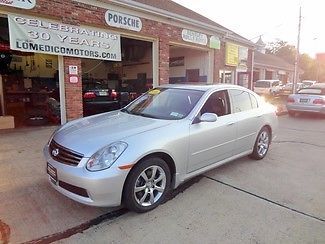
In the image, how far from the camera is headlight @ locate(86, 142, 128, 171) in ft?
9.82

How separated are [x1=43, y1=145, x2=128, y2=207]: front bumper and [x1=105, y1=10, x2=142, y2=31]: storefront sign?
6.76 metres

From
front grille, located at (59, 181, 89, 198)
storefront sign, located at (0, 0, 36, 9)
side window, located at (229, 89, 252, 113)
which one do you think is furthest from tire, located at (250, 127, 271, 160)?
storefront sign, located at (0, 0, 36, 9)

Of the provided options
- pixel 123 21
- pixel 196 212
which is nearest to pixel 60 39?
pixel 123 21

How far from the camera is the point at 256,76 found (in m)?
28.6

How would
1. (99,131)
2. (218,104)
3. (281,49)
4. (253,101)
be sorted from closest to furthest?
1. (99,131)
2. (218,104)
3. (253,101)
4. (281,49)

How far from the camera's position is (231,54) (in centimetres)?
1437

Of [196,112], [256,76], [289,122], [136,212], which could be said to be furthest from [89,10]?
[256,76]

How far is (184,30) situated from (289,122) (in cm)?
562

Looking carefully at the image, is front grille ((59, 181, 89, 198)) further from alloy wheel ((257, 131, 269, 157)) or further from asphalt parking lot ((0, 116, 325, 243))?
alloy wheel ((257, 131, 269, 157))

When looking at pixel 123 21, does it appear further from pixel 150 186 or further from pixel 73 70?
pixel 150 186

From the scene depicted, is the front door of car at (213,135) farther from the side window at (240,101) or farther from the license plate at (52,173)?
the license plate at (52,173)

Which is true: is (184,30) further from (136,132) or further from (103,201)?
(103,201)

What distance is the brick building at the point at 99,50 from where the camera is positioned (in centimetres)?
747

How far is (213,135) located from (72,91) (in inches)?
216
